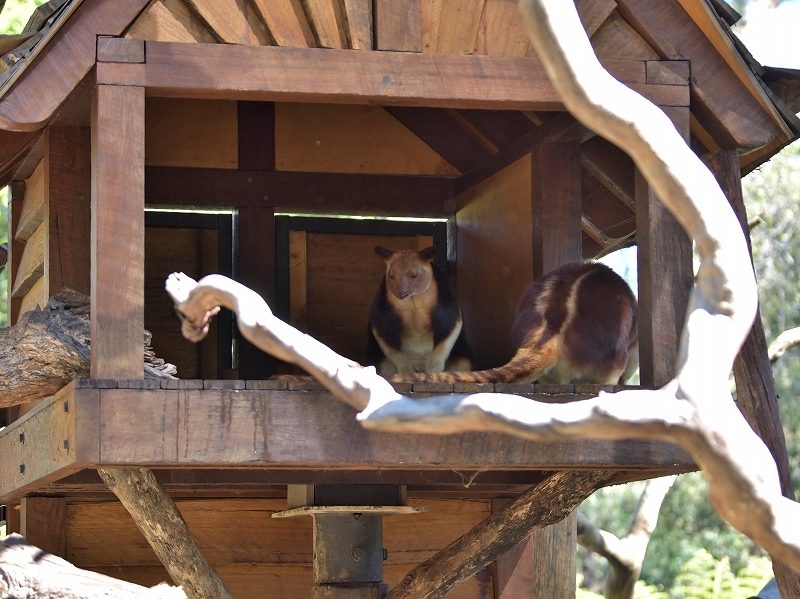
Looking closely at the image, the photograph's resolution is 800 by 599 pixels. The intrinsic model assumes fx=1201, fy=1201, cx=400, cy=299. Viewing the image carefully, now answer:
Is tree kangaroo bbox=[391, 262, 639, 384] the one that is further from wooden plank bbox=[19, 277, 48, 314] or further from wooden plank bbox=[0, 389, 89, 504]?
wooden plank bbox=[19, 277, 48, 314]

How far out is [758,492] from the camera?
9.53ft

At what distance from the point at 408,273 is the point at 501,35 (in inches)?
78.7

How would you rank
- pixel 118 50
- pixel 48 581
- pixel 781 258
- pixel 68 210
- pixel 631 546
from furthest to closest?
pixel 781 258, pixel 631 546, pixel 68 210, pixel 48 581, pixel 118 50

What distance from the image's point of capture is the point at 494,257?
6.84m

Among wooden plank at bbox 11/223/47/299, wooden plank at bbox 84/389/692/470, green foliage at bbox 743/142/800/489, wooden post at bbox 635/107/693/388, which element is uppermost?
green foliage at bbox 743/142/800/489

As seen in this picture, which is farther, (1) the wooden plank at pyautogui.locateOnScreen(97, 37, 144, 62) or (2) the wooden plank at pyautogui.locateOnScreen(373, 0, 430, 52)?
(2) the wooden plank at pyautogui.locateOnScreen(373, 0, 430, 52)

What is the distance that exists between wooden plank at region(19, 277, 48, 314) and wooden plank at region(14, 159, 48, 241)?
309mm

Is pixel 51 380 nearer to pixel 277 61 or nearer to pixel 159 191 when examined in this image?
pixel 277 61

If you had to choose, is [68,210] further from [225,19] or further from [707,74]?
[707,74]

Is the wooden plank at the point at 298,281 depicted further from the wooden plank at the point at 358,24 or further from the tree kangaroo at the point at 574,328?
the wooden plank at the point at 358,24

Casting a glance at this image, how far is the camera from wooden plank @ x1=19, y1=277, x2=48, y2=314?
630 cm

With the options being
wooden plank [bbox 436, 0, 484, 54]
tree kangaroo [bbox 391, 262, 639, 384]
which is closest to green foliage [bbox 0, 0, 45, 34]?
wooden plank [bbox 436, 0, 484, 54]

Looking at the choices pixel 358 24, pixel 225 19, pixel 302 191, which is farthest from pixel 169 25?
pixel 302 191

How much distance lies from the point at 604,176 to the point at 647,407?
3.90m
